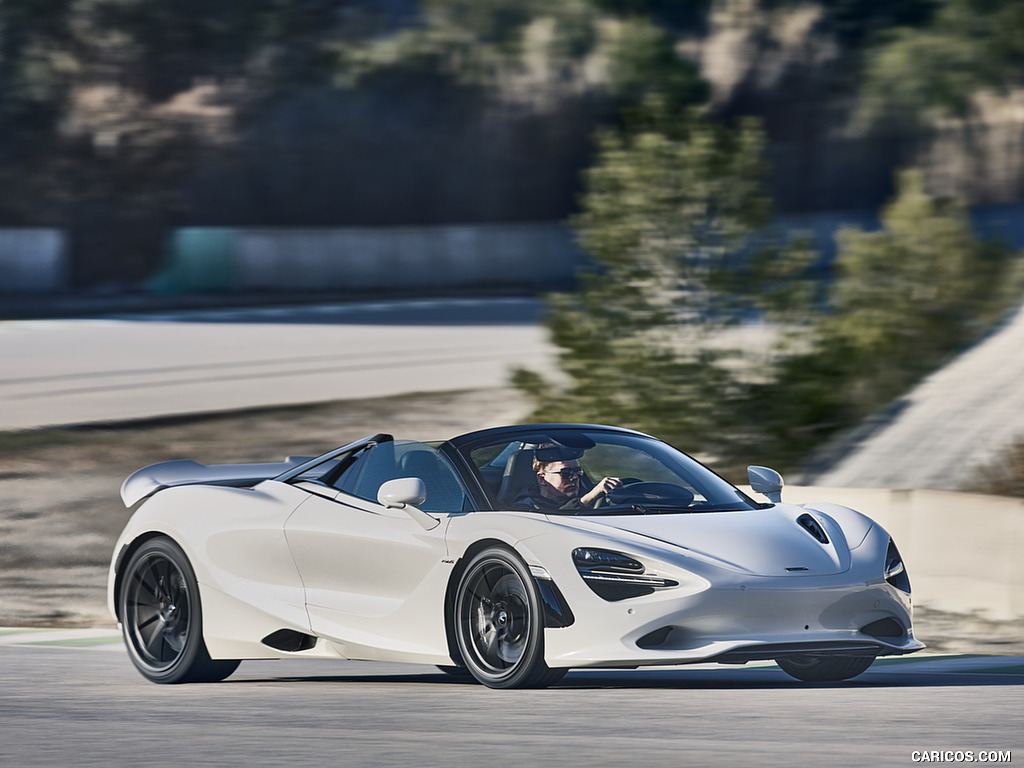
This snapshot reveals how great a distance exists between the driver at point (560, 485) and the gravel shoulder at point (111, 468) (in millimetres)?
2819

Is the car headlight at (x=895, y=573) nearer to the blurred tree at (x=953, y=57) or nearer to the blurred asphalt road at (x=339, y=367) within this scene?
the blurred asphalt road at (x=339, y=367)

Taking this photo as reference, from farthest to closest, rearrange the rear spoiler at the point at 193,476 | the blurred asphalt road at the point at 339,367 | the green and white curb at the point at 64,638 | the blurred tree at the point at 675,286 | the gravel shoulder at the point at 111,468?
the blurred tree at the point at 675,286, the blurred asphalt road at the point at 339,367, the gravel shoulder at the point at 111,468, the green and white curb at the point at 64,638, the rear spoiler at the point at 193,476

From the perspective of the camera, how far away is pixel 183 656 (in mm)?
8438

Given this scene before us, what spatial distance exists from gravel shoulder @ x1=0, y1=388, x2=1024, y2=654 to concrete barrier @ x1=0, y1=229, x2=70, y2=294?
1915cm

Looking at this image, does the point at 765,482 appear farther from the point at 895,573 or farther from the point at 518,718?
the point at 518,718

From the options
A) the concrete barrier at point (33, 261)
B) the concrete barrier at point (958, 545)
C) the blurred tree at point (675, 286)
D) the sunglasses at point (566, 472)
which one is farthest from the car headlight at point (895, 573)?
the concrete barrier at point (33, 261)

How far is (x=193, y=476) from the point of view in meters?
9.16

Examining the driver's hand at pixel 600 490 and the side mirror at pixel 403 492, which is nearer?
the side mirror at pixel 403 492

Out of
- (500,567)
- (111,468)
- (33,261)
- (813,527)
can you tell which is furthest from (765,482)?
(33,261)

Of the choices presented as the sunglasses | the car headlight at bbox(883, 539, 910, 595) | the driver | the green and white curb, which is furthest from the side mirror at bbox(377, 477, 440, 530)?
the green and white curb

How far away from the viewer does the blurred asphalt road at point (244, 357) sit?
21.5 meters

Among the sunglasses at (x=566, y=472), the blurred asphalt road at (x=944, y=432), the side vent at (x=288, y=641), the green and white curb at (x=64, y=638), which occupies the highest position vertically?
the sunglasses at (x=566, y=472)

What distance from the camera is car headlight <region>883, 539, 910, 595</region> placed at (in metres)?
7.59

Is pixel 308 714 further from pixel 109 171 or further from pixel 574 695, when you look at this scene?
pixel 109 171
